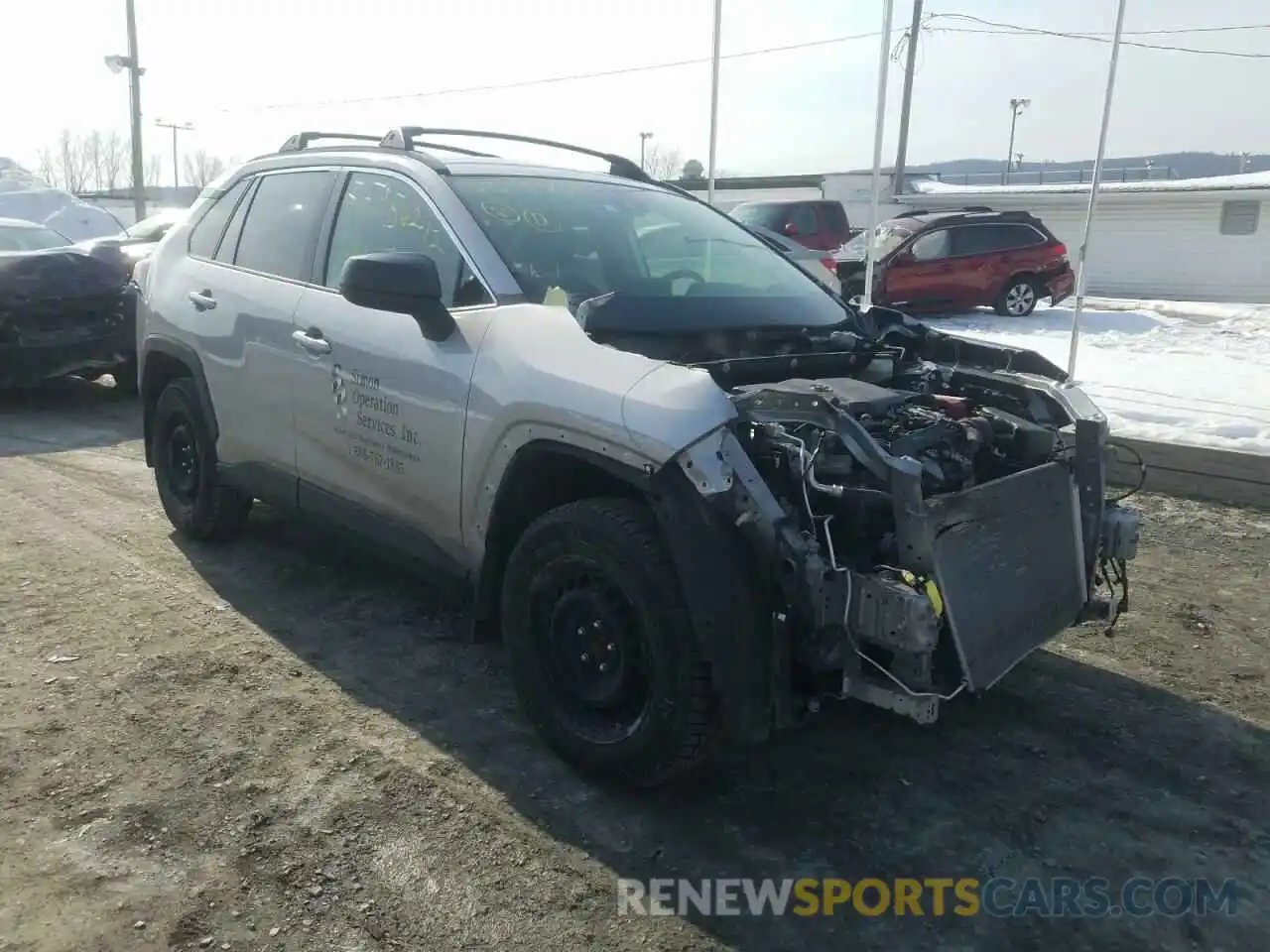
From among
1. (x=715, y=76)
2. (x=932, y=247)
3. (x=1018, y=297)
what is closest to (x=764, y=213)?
(x=932, y=247)

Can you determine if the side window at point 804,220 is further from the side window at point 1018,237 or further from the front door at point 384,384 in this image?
the front door at point 384,384

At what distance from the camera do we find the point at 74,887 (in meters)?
2.68

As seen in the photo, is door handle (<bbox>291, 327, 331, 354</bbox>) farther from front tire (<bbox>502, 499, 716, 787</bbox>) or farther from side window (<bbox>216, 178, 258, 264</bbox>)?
front tire (<bbox>502, 499, 716, 787</bbox>)

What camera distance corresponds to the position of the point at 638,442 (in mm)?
2895

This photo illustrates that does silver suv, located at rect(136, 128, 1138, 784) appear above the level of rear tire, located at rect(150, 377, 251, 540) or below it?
above

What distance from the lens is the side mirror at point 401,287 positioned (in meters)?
3.36

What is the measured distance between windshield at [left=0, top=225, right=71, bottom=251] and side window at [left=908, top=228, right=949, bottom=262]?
12.1 metres

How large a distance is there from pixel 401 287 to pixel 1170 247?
2889 centimetres

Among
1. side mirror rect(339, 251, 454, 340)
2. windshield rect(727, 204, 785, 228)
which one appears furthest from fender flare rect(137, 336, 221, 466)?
windshield rect(727, 204, 785, 228)

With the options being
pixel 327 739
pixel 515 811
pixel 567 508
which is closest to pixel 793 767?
pixel 515 811

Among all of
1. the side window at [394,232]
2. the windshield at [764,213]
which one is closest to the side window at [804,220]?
the windshield at [764,213]

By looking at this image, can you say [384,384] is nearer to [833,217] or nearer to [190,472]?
[190,472]

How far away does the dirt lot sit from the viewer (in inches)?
102

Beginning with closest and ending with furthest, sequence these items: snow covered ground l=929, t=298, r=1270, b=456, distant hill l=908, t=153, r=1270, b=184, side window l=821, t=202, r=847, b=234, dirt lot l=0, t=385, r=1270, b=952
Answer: dirt lot l=0, t=385, r=1270, b=952, snow covered ground l=929, t=298, r=1270, b=456, side window l=821, t=202, r=847, b=234, distant hill l=908, t=153, r=1270, b=184
